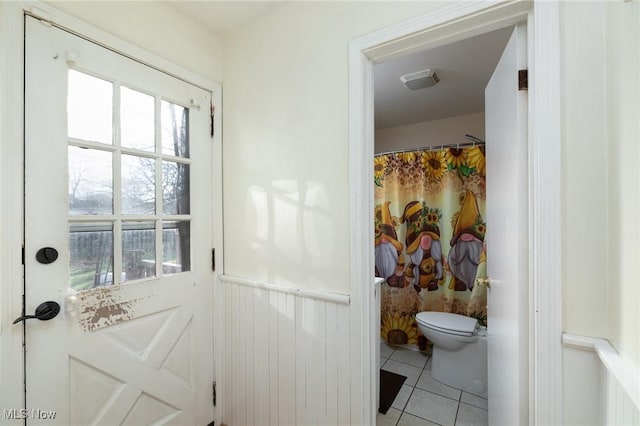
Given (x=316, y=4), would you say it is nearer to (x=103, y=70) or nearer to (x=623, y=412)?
(x=103, y=70)

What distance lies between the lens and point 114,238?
1.25 m

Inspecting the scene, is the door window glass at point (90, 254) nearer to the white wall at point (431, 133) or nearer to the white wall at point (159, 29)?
the white wall at point (159, 29)

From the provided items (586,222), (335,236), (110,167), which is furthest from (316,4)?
(586,222)

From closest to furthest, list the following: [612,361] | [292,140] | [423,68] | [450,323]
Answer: [612,361]
[292,140]
[423,68]
[450,323]

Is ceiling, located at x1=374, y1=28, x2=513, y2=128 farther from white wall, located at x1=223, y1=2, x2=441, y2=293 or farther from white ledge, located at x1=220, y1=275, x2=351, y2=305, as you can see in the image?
white ledge, located at x1=220, y1=275, x2=351, y2=305

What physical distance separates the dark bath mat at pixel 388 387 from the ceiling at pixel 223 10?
8.40 feet

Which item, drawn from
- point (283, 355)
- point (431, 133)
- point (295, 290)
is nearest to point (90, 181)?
point (295, 290)

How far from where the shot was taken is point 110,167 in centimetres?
125

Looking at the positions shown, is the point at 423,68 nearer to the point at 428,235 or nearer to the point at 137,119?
the point at 428,235

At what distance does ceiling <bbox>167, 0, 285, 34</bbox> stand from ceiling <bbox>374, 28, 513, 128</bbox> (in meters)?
0.88

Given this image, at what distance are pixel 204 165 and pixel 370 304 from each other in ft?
3.90

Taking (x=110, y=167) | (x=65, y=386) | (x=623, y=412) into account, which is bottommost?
(x=65, y=386)

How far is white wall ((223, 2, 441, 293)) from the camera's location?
1.25m

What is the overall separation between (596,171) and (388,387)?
197 centimetres
